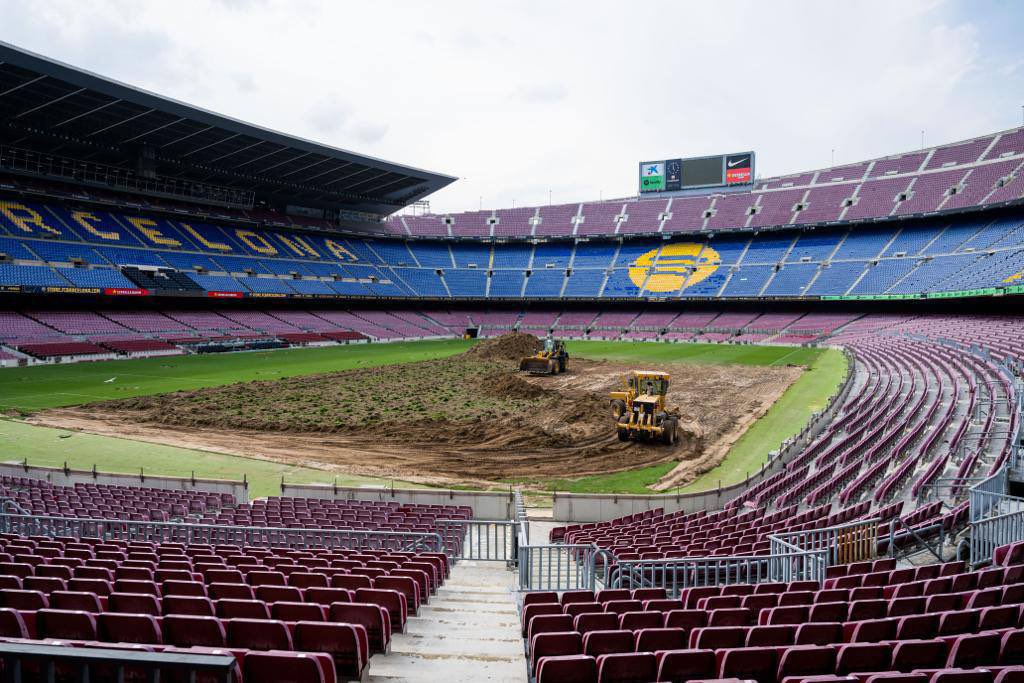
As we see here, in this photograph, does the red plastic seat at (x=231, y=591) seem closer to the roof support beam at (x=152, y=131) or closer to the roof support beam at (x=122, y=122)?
the roof support beam at (x=122, y=122)

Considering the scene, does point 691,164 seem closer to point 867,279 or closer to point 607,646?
point 867,279

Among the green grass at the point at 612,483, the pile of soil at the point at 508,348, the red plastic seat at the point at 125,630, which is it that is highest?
the pile of soil at the point at 508,348

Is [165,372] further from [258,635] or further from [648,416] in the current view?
[258,635]

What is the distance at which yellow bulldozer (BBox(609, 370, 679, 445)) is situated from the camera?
24.4 meters

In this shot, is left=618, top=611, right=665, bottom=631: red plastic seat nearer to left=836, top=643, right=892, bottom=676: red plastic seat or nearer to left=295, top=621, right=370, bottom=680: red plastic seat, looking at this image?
left=836, top=643, right=892, bottom=676: red plastic seat

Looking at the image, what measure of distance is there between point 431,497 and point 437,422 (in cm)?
1137

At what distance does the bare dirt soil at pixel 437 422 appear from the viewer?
885 inches

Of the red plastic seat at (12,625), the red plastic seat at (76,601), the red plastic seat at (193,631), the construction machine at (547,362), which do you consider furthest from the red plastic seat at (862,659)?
the construction machine at (547,362)

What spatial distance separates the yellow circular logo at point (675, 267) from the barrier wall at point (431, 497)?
69659 millimetres

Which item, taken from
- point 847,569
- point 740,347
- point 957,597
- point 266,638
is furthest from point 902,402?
point 740,347

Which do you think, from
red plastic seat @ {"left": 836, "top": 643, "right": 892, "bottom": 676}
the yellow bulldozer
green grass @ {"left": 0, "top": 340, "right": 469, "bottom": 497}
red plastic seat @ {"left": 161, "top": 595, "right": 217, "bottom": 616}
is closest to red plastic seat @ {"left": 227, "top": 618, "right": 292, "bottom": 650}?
red plastic seat @ {"left": 161, "top": 595, "right": 217, "bottom": 616}

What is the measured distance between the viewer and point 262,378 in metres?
39.9

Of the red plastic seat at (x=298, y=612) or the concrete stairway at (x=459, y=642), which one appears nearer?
the red plastic seat at (x=298, y=612)

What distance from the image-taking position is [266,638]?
16.3 feet
